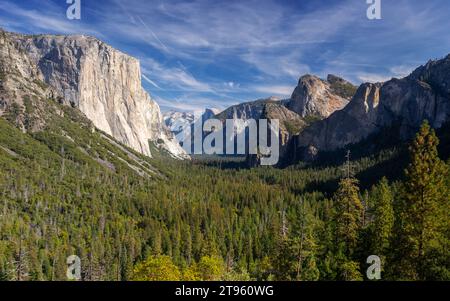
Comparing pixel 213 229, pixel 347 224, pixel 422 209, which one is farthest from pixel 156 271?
pixel 213 229

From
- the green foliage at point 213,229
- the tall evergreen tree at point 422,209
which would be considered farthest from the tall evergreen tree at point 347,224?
the tall evergreen tree at point 422,209

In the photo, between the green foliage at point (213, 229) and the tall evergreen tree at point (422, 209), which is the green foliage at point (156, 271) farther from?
the tall evergreen tree at point (422, 209)

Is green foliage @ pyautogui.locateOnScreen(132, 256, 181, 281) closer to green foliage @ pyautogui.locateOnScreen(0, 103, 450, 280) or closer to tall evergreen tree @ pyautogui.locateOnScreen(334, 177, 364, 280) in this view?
green foliage @ pyautogui.locateOnScreen(0, 103, 450, 280)

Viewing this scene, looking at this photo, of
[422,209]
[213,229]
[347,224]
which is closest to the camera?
[422,209]

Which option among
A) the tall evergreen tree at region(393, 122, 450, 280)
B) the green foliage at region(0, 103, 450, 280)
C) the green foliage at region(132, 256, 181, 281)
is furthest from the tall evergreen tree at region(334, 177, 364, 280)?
the green foliage at region(132, 256, 181, 281)

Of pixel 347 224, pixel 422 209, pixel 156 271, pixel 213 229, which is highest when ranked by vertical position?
pixel 422 209

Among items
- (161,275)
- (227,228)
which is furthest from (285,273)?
(227,228)

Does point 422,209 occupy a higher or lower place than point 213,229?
higher

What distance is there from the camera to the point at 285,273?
39000 mm

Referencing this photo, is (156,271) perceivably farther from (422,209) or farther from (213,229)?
(213,229)

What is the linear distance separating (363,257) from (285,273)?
8.84 m

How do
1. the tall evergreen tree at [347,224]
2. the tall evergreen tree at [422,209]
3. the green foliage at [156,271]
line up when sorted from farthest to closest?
1. the green foliage at [156,271]
2. the tall evergreen tree at [347,224]
3. the tall evergreen tree at [422,209]

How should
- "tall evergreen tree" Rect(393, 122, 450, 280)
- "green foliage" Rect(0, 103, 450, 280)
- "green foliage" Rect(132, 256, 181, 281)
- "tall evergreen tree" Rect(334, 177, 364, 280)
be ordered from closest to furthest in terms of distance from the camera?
1. "tall evergreen tree" Rect(393, 122, 450, 280)
2. "green foliage" Rect(0, 103, 450, 280)
3. "tall evergreen tree" Rect(334, 177, 364, 280)
4. "green foliage" Rect(132, 256, 181, 281)
